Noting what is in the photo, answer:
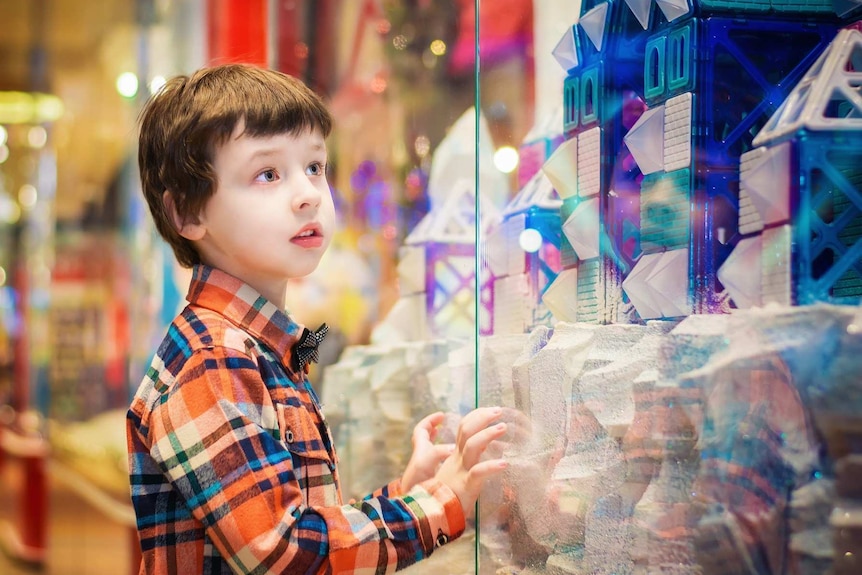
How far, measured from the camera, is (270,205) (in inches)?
40.4

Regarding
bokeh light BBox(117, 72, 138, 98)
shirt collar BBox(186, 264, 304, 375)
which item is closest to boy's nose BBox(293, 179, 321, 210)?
shirt collar BBox(186, 264, 304, 375)

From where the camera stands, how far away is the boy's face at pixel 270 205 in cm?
103

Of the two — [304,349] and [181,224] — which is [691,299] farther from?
[181,224]

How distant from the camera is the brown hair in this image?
1032mm

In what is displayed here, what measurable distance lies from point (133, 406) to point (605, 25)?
1.92ft

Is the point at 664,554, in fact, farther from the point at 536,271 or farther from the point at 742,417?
the point at 536,271

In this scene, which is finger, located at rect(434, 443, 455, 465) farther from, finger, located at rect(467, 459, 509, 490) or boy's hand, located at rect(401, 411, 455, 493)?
finger, located at rect(467, 459, 509, 490)

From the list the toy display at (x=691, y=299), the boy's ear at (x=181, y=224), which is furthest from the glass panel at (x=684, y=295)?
the boy's ear at (x=181, y=224)

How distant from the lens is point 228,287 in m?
1.07

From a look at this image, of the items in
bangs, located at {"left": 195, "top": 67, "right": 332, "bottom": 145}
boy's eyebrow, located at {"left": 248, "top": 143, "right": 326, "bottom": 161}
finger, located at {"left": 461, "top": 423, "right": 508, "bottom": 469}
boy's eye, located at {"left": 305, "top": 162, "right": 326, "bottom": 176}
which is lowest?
finger, located at {"left": 461, "top": 423, "right": 508, "bottom": 469}

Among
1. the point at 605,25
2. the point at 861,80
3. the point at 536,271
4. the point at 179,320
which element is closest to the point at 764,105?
the point at 861,80

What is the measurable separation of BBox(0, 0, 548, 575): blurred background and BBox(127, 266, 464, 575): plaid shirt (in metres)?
0.30

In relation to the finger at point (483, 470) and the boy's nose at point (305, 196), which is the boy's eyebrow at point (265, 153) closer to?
the boy's nose at point (305, 196)

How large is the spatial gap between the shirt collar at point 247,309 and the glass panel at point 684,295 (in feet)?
0.75
